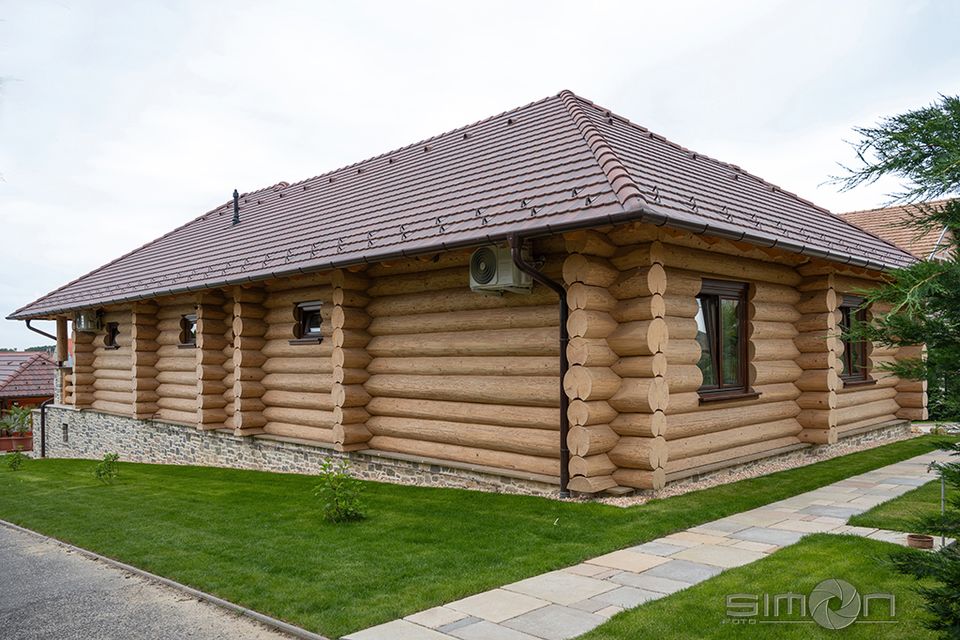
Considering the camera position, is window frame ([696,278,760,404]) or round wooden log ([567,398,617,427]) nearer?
round wooden log ([567,398,617,427])

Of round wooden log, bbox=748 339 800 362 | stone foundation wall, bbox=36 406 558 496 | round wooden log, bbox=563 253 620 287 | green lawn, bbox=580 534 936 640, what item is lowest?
stone foundation wall, bbox=36 406 558 496

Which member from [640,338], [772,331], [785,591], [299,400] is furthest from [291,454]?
[785,591]

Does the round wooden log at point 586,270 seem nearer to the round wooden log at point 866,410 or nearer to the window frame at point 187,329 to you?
the round wooden log at point 866,410

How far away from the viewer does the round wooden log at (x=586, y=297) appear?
23.3ft

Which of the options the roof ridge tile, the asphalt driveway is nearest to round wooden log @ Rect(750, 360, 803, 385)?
the roof ridge tile

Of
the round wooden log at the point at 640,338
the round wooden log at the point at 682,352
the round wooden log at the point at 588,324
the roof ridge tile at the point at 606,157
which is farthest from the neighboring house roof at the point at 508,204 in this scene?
the round wooden log at the point at 682,352

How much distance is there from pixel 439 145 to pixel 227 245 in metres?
5.01

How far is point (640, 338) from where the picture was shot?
7141 mm

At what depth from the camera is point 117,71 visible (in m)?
4.85

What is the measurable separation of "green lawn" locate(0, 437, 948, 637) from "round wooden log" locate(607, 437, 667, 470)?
40 centimetres

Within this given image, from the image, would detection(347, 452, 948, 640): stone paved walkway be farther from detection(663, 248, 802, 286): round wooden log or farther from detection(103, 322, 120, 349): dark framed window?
detection(103, 322, 120, 349): dark framed window

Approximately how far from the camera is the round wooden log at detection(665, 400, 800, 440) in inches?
305

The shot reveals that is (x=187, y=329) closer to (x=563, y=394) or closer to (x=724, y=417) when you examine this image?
(x=563, y=394)

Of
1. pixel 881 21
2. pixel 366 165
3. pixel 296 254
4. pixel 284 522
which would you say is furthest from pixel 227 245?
pixel 881 21
